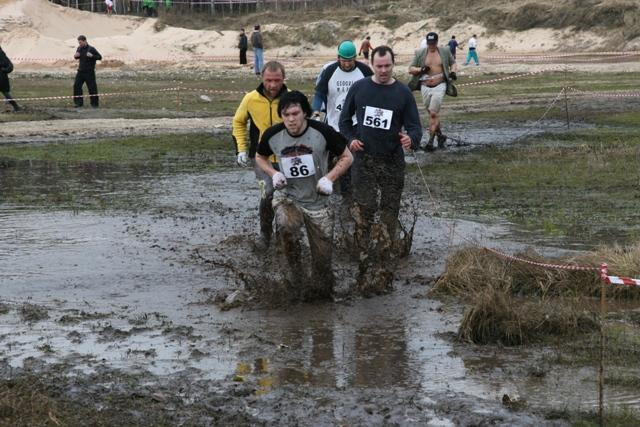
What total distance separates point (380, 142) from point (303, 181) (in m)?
1.40

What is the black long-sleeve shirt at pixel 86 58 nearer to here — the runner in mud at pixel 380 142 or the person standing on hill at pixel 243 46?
the runner in mud at pixel 380 142

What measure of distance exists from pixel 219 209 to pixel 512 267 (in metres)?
5.55

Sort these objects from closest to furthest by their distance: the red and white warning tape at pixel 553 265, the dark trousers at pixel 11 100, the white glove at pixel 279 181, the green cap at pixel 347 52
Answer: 1. the red and white warning tape at pixel 553 265
2. the white glove at pixel 279 181
3. the green cap at pixel 347 52
4. the dark trousers at pixel 11 100

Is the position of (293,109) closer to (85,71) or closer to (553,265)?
(553,265)

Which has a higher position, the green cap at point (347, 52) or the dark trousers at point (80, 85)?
the green cap at point (347, 52)

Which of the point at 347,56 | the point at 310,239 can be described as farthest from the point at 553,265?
the point at 347,56

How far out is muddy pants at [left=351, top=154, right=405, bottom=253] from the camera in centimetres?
1080

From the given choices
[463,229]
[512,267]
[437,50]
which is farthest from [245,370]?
[437,50]

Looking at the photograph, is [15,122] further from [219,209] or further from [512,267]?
[512,267]

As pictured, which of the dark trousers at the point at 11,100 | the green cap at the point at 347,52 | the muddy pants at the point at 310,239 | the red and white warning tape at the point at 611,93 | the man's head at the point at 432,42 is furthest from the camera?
the red and white warning tape at the point at 611,93

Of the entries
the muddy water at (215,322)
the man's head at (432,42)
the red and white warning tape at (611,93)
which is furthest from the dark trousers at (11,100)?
the red and white warning tape at (611,93)

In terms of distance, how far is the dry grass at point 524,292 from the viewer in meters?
8.22

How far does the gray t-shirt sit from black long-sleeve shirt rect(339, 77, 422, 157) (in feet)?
3.97

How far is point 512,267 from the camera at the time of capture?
9.84m
